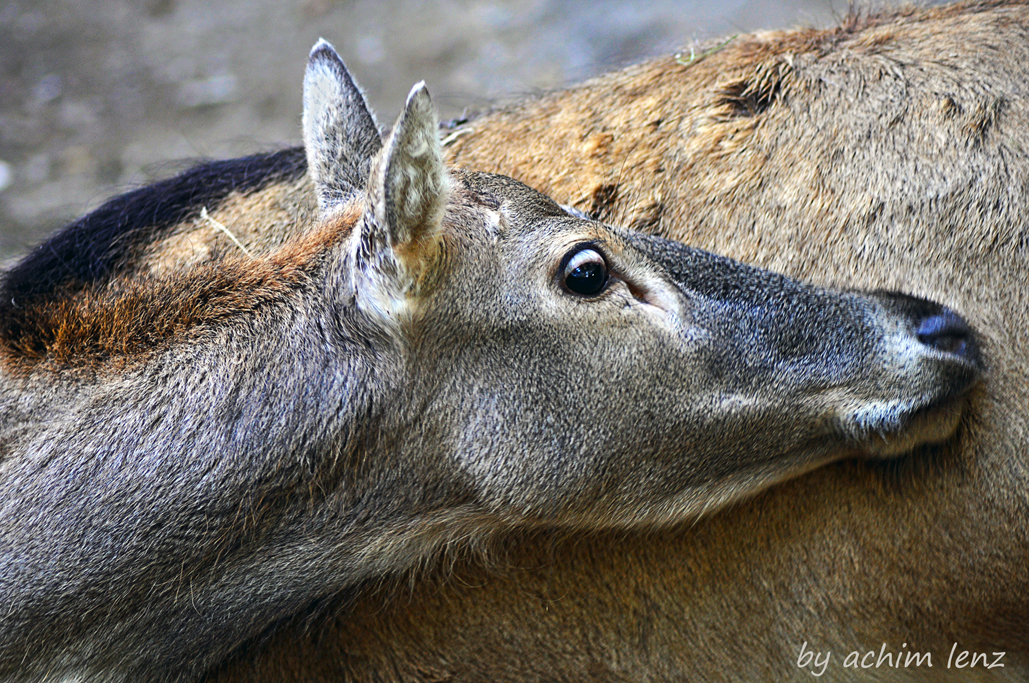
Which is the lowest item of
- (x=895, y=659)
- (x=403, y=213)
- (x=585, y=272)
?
(x=895, y=659)

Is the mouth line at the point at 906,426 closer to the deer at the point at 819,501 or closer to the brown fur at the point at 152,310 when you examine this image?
the deer at the point at 819,501

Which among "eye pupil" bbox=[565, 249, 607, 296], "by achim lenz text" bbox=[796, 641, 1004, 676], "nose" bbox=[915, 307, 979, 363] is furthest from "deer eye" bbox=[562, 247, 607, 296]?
"by achim lenz text" bbox=[796, 641, 1004, 676]

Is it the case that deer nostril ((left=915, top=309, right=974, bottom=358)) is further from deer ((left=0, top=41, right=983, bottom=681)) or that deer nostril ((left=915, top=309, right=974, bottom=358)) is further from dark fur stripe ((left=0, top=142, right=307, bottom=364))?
dark fur stripe ((left=0, top=142, right=307, bottom=364))

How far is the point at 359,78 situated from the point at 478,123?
4.25m

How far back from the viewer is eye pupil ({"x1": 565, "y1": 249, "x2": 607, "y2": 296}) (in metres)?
2.51

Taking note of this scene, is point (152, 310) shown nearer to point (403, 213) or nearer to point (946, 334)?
point (403, 213)

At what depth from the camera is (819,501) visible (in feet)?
9.55

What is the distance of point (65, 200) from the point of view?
6.84 metres

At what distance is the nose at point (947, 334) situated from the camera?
270 cm

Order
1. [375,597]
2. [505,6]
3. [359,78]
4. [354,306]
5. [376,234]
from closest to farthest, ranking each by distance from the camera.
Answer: [376,234], [354,306], [375,597], [359,78], [505,6]

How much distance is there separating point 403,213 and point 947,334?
1.69 m

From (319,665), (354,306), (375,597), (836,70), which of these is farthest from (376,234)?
(836,70)

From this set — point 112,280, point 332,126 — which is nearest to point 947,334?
point 332,126

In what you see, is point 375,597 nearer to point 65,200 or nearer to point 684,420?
point 684,420
